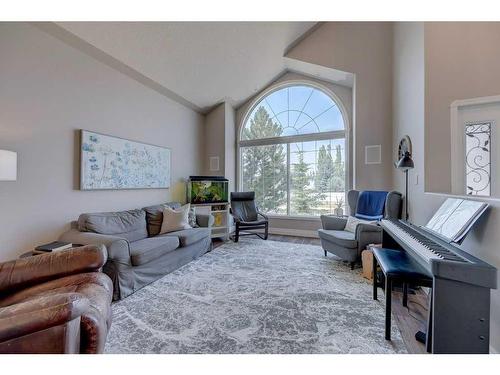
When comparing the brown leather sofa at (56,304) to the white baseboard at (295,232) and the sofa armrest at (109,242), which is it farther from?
the white baseboard at (295,232)

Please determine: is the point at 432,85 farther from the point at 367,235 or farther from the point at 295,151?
the point at 295,151

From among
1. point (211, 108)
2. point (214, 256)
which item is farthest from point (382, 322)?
point (211, 108)

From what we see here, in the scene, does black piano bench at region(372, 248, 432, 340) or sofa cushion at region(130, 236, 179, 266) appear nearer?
black piano bench at region(372, 248, 432, 340)

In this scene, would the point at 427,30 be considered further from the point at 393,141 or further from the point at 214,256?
the point at 214,256

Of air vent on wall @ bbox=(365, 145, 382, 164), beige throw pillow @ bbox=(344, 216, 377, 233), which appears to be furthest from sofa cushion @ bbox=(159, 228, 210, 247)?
air vent on wall @ bbox=(365, 145, 382, 164)

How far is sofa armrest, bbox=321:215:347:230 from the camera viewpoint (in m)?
3.47

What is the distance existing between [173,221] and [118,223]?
2.46ft

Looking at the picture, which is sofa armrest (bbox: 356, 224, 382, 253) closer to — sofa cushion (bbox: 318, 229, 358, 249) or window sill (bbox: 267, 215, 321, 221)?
sofa cushion (bbox: 318, 229, 358, 249)

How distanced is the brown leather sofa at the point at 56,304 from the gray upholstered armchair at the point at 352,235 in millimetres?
2664

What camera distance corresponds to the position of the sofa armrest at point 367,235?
2854 millimetres

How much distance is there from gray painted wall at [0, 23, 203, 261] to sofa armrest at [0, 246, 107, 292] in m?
1.04

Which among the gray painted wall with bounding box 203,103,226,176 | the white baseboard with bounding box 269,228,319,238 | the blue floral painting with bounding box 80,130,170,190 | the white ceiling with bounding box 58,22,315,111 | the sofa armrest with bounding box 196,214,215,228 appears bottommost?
the white baseboard with bounding box 269,228,319,238
